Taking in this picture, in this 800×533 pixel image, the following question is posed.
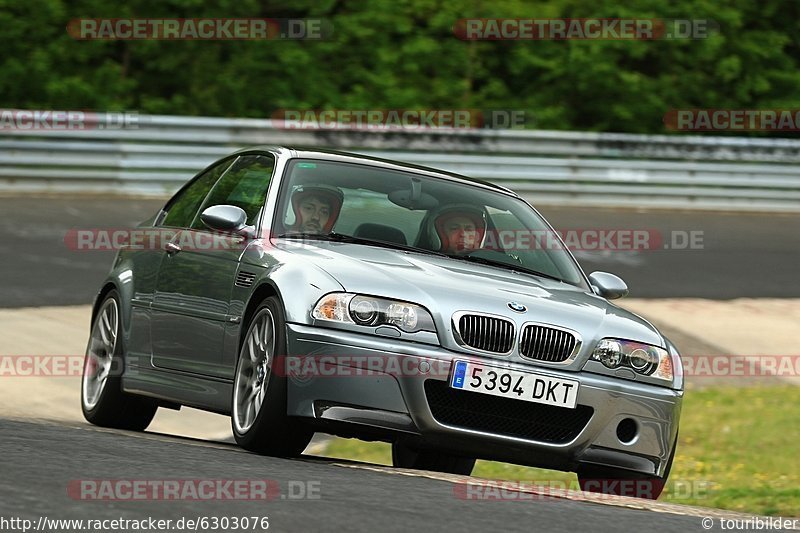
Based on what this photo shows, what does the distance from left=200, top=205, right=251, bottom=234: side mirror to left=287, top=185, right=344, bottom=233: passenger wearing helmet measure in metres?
0.24

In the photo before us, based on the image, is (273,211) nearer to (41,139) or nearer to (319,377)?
(319,377)

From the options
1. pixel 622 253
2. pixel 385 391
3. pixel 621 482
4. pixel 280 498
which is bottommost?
pixel 622 253

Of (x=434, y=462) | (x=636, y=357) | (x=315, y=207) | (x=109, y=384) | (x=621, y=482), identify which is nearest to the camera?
(x=636, y=357)

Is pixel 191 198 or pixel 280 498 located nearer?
pixel 280 498

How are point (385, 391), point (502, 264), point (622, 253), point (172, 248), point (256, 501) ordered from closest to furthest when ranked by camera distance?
point (256, 501)
point (385, 391)
point (502, 264)
point (172, 248)
point (622, 253)

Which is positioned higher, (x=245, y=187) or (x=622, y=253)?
(x=245, y=187)

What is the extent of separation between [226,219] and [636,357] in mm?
2060

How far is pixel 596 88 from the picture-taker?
979 inches

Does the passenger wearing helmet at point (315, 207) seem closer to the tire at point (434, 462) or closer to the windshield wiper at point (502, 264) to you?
Result: the windshield wiper at point (502, 264)

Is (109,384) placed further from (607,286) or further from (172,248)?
(607,286)

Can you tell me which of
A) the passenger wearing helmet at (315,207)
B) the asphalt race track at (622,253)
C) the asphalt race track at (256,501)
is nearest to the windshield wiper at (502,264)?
the passenger wearing helmet at (315,207)

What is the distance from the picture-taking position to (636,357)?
23.5 ft

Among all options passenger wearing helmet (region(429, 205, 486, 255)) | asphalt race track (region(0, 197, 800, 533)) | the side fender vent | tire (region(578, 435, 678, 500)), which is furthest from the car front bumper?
passenger wearing helmet (region(429, 205, 486, 255))

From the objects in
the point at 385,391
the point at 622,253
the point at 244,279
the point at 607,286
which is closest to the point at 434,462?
the point at 607,286
